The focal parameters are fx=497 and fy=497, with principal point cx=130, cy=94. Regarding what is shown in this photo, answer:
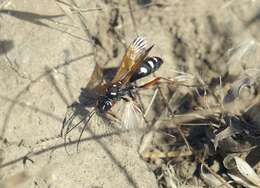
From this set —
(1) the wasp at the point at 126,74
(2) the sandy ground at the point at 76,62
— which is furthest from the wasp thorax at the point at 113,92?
(2) the sandy ground at the point at 76,62

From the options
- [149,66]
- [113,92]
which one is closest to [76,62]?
[113,92]

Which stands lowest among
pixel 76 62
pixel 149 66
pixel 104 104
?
pixel 104 104

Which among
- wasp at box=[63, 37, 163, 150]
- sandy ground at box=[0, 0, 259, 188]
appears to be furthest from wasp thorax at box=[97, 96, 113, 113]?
sandy ground at box=[0, 0, 259, 188]

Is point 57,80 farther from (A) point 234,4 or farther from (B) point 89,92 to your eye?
(A) point 234,4

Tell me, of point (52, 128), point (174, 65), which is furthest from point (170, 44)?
point (52, 128)

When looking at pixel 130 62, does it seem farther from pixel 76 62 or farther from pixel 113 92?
pixel 76 62

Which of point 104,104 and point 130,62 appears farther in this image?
point 130,62

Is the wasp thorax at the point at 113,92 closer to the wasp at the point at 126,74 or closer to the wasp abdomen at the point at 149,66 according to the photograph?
the wasp at the point at 126,74
